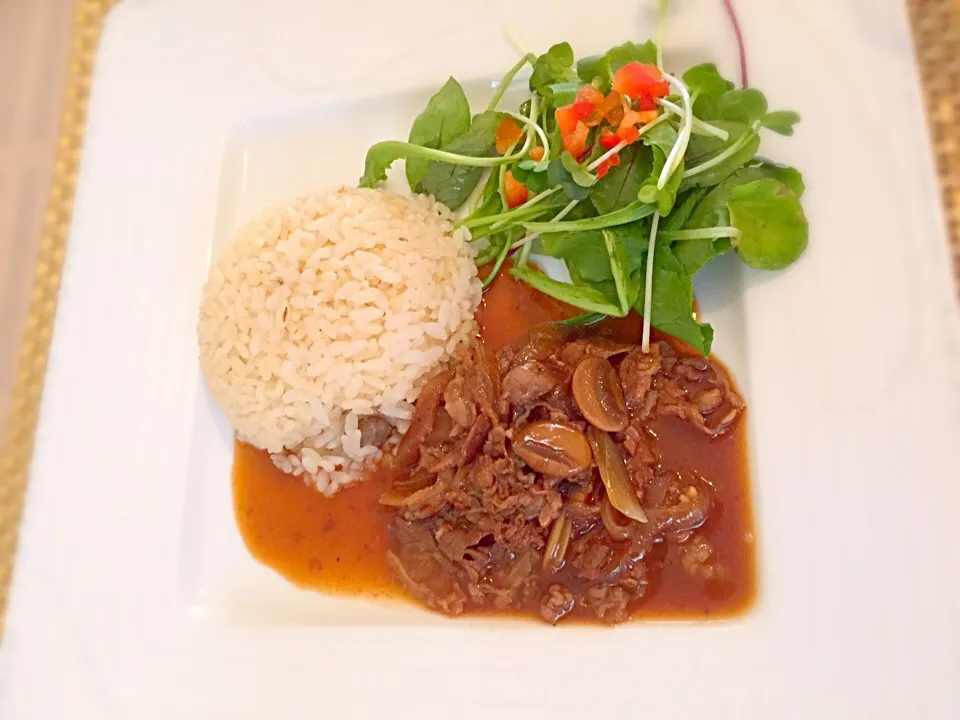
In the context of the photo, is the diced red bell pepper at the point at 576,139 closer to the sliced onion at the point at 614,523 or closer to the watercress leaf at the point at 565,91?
the watercress leaf at the point at 565,91

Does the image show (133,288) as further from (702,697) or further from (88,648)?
(702,697)

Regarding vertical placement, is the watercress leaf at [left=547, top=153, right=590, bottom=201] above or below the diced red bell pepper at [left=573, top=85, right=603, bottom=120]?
below

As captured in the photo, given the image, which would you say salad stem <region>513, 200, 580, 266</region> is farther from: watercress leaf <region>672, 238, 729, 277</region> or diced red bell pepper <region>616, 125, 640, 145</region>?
watercress leaf <region>672, 238, 729, 277</region>

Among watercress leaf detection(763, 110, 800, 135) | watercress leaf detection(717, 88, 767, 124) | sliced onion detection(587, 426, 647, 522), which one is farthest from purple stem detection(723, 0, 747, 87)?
sliced onion detection(587, 426, 647, 522)

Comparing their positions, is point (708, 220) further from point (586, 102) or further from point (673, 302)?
point (586, 102)

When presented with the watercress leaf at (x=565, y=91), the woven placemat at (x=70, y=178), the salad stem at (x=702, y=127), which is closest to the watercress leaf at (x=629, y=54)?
the watercress leaf at (x=565, y=91)

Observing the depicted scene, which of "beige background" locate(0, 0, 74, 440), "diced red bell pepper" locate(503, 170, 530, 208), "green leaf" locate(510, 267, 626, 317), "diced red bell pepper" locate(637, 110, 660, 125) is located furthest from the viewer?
"beige background" locate(0, 0, 74, 440)

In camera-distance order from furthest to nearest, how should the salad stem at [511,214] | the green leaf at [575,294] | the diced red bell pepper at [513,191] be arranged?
the diced red bell pepper at [513,191] < the salad stem at [511,214] < the green leaf at [575,294]
